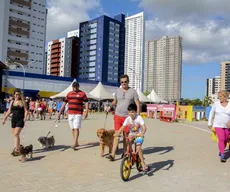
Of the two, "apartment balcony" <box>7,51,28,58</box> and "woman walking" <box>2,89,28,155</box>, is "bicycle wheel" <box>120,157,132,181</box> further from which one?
"apartment balcony" <box>7,51,28,58</box>

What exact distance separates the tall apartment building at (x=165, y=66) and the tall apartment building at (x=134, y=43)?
13.7ft

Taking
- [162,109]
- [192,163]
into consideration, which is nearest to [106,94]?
[162,109]

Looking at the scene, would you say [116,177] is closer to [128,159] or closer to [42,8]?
[128,159]

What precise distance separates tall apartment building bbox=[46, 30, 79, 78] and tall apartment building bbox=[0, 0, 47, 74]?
42.0 meters

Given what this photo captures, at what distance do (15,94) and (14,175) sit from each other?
98.7 inches

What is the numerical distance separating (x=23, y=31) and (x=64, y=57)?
158 feet

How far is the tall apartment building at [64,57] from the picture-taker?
454 ft

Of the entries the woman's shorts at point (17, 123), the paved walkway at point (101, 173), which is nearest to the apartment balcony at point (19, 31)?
the paved walkway at point (101, 173)

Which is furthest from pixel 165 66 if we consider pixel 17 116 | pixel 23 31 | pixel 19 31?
pixel 17 116

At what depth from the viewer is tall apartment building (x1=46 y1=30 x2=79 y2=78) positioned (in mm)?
138500

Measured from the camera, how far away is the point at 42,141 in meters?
8.39

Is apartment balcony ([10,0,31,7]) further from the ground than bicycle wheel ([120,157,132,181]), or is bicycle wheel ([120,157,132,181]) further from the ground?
apartment balcony ([10,0,31,7])

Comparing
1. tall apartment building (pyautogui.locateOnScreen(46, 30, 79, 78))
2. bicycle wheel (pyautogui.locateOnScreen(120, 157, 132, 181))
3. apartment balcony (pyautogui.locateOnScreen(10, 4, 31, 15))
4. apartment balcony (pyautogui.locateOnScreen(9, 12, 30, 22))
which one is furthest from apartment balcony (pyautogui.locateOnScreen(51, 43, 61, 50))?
bicycle wheel (pyautogui.locateOnScreen(120, 157, 132, 181))

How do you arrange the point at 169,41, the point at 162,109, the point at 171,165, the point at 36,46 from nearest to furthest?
the point at 171,165 < the point at 162,109 < the point at 36,46 < the point at 169,41
